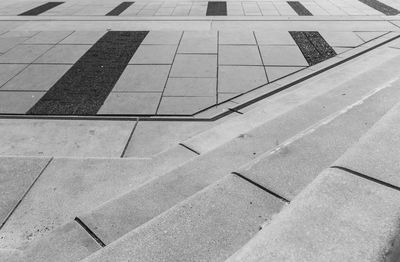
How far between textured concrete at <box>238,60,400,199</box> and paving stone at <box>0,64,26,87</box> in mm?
5642

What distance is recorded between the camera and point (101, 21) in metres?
10.5

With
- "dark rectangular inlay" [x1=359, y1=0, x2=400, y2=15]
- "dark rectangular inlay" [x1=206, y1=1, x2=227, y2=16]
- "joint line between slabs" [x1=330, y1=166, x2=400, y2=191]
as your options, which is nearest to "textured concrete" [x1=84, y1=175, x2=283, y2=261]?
"joint line between slabs" [x1=330, y1=166, x2=400, y2=191]

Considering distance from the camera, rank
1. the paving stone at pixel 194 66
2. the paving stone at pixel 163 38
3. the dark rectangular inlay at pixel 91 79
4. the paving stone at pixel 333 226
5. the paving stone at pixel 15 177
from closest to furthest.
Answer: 1. the paving stone at pixel 333 226
2. the paving stone at pixel 15 177
3. the dark rectangular inlay at pixel 91 79
4. the paving stone at pixel 194 66
5. the paving stone at pixel 163 38

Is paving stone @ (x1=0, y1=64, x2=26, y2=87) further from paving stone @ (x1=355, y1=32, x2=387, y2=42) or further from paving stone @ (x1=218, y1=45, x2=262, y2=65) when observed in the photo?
paving stone @ (x1=355, y1=32, x2=387, y2=42)

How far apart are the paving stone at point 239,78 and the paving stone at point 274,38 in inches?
65.3

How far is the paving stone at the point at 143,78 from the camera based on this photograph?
21.1 feet

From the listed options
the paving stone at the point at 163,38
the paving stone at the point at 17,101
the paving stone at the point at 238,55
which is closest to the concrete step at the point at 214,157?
the paving stone at the point at 238,55

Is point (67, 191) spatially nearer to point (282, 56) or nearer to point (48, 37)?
point (282, 56)

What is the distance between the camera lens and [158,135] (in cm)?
504

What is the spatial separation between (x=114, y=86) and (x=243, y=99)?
2.38 meters

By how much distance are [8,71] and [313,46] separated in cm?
657

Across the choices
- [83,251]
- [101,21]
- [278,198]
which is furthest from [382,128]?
[101,21]

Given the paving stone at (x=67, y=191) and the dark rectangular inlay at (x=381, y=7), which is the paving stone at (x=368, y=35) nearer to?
the dark rectangular inlay at (x=381, y=7)

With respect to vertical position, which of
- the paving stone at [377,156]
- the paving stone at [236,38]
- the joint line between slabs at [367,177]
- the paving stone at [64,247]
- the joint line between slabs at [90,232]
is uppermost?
the paving stone at [377,156]
